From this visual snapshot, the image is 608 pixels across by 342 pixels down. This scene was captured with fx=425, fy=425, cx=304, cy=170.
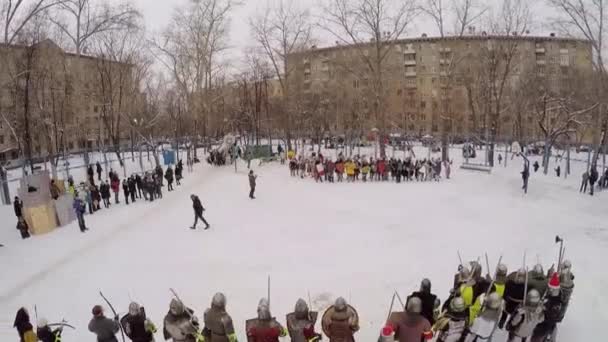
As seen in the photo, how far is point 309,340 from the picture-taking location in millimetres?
5422

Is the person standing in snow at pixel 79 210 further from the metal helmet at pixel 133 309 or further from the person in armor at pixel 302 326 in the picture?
the person in armor at pixel 302 326

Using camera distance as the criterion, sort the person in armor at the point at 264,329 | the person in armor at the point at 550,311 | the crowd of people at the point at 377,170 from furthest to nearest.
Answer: the crowd of people at the point at 377,170, the person in armor at the point at 550,311, the person in armor at the point at 264,329

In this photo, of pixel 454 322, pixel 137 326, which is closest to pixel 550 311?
pixel 454 322

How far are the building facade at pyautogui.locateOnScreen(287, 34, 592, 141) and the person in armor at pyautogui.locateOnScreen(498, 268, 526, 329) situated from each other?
2103 cm

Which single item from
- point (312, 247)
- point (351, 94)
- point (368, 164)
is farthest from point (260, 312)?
point (351, 94)

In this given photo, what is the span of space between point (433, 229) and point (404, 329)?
8.12 metres

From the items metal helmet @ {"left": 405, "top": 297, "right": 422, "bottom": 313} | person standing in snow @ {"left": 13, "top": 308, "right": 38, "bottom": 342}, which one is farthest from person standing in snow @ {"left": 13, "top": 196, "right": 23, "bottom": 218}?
metal helmet @ {"left": 405, "top": 297, "right": 422, "bottom": 313}

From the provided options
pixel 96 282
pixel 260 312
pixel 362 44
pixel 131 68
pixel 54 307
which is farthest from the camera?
pixel 131 68

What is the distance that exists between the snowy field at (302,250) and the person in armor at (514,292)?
46.0 inches

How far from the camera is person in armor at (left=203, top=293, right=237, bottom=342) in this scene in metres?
5.48

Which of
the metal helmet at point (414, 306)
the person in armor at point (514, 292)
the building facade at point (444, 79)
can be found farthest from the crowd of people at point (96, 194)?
the building facade at point (444, 79)

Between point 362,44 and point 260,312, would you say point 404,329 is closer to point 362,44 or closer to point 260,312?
point 260,312

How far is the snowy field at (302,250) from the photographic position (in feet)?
27.5

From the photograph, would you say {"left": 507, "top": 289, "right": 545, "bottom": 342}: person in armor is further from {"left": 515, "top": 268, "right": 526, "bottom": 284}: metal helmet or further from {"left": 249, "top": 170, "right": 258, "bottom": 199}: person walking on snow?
{"left": 249, "top": 170, "right": 258, "bottom": 199}: person walking on snow
